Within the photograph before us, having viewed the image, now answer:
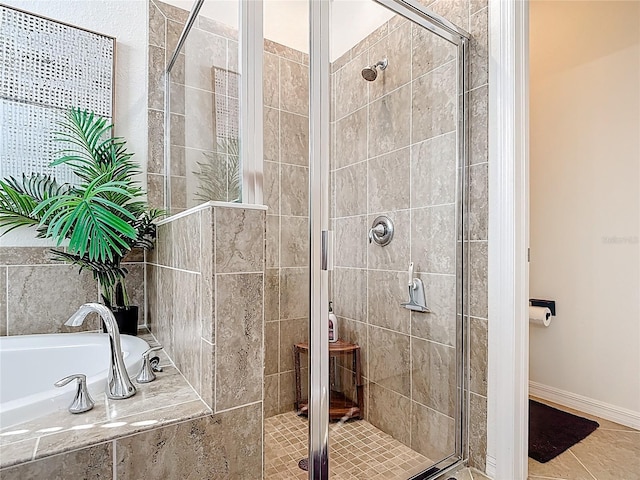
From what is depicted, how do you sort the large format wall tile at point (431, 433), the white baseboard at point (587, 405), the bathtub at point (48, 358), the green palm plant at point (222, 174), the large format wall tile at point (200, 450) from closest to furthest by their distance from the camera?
the large format wall tile at point (200, 450)
the green palm plant at point (222, 174)
the bathtub at point (48, 358)
the large format wall tile at point (431, 433)
the white baseboard at point (587, 405)

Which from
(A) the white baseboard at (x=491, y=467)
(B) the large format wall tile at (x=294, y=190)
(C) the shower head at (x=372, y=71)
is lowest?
(A) the white baseboard at (x=491, y=467)

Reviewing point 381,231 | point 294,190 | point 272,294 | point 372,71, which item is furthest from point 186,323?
point 372,71

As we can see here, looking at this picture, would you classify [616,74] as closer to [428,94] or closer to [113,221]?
[428,94]

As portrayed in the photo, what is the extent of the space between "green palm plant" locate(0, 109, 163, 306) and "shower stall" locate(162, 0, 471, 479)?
0.23 meters

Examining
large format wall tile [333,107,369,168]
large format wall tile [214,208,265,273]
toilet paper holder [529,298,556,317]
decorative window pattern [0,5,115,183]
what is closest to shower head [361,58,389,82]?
large format wall tile [333,107,369,168]

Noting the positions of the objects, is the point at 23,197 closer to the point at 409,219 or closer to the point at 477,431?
the point at 409,219

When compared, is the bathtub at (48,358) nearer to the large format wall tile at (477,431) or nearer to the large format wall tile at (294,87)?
the large format wall tile at (294,87)

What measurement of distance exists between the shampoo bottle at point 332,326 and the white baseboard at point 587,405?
1851 mm

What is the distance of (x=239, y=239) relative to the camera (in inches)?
38.8

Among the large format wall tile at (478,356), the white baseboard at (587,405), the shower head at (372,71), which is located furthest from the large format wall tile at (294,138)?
the white baseboard at (587,405)

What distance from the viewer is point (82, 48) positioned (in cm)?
177

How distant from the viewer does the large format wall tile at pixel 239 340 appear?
95 cm

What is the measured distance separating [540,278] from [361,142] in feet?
5.82

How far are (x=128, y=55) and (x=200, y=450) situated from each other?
6.35 feet
